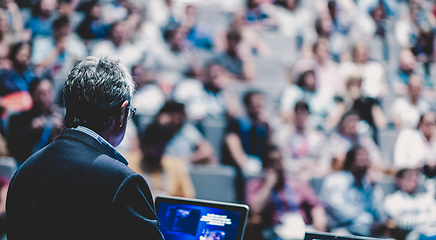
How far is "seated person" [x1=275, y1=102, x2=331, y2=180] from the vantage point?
9.07 feet

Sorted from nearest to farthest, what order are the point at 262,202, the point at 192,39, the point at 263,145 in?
1. the point at 262,202
2. the point at 263,145
3. the point at 192,39

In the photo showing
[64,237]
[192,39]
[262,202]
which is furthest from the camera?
[192,39]

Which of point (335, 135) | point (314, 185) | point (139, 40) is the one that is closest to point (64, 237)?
point (314, 185)

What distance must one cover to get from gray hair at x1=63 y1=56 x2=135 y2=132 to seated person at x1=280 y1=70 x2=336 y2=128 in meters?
2.44

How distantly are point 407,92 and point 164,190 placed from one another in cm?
238

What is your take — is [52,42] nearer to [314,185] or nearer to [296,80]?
[296,80]

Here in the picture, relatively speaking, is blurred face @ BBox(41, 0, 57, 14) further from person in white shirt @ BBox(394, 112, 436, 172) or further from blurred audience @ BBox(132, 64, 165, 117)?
person in white shirt @ BBox(394, 112, 436, 172)

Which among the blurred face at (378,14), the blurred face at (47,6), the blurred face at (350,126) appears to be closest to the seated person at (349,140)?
the blurred face at (350,126)

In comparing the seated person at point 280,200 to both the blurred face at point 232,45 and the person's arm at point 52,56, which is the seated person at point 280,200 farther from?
the person's arm at point 52,56

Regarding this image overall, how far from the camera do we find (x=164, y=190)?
2.54 meters

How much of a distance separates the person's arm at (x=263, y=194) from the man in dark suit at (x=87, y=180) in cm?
177

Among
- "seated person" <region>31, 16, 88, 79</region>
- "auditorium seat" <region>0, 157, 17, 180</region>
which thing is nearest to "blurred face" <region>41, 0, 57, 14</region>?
"seated person" <region>31, 16, 88, 79</region>

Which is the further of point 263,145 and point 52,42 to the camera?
point 52,42

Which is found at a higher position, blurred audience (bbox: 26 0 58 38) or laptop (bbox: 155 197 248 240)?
blurred audience (bbox: 26 0 58 38)
